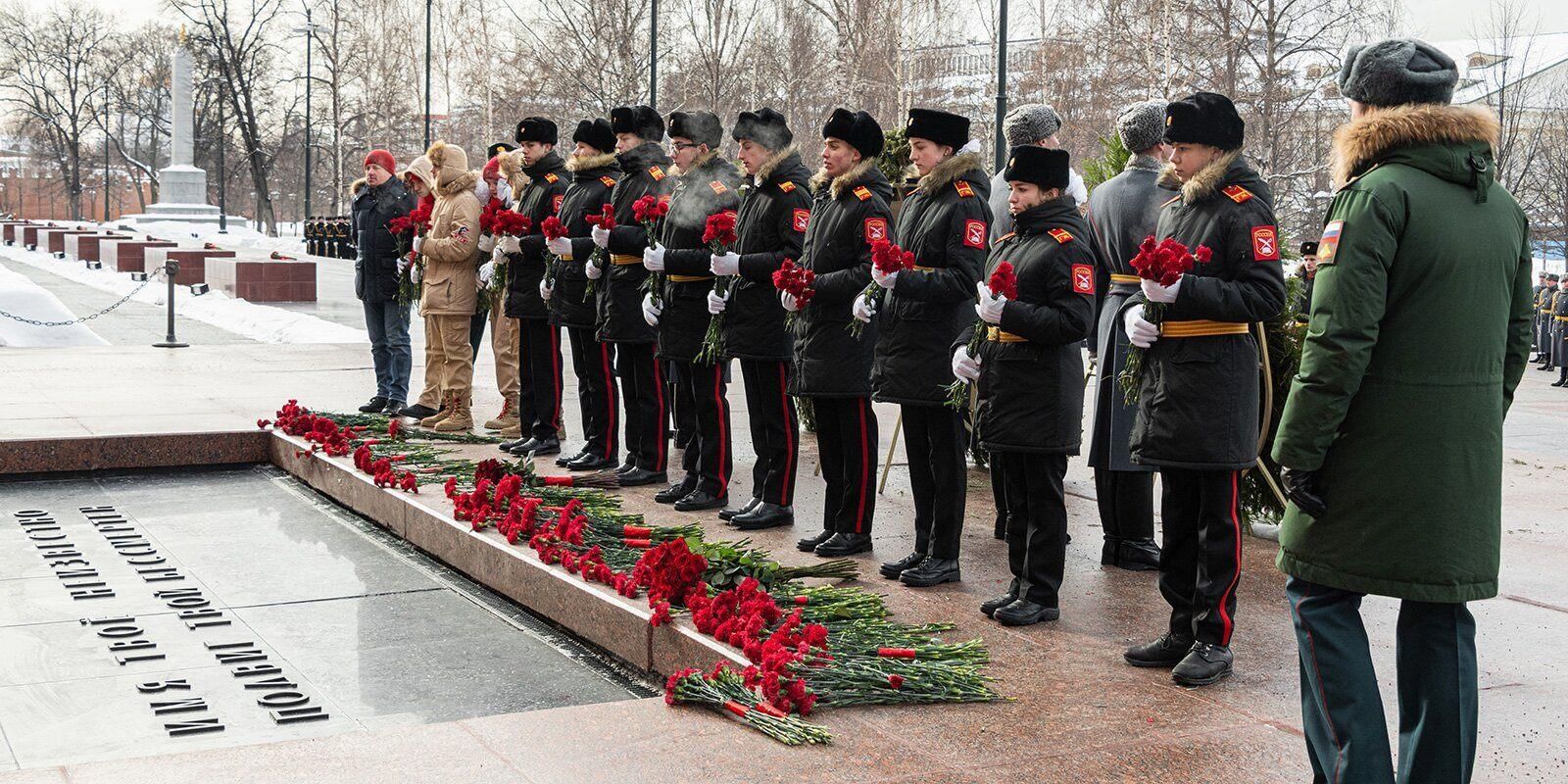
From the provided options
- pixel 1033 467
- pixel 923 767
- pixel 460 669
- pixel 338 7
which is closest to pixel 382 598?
pixel 460 669

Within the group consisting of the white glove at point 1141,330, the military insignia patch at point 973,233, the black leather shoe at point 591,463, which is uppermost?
the military insignia patch at point 973,233

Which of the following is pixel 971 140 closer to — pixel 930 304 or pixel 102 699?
pixel 930 304

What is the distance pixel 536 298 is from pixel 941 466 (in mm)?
4096

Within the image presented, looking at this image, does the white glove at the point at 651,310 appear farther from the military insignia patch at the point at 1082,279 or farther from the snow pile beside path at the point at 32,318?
the snow pile beside path at the point at 32,318

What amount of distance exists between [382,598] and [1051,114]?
3773mm

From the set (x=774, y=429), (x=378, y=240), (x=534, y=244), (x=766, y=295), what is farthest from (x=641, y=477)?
(x=378, y=240)

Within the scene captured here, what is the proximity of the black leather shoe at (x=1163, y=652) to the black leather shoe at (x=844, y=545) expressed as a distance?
6.21ft

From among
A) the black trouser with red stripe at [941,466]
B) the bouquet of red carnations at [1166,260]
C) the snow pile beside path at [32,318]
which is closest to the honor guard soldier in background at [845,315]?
the black trouser with red stripe at [941,466]

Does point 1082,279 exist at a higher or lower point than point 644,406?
higher

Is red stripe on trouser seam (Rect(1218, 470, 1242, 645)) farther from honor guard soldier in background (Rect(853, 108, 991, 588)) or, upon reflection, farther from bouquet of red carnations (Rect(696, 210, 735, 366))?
bouquet of red carnations (Rect(696, 210, 735, 366))

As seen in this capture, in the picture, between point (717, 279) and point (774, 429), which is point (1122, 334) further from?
point (717, 279)

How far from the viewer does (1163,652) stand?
17.3 feet

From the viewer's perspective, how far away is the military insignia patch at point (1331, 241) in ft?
12.1

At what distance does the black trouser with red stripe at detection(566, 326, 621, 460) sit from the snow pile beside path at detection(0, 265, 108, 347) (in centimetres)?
1174
